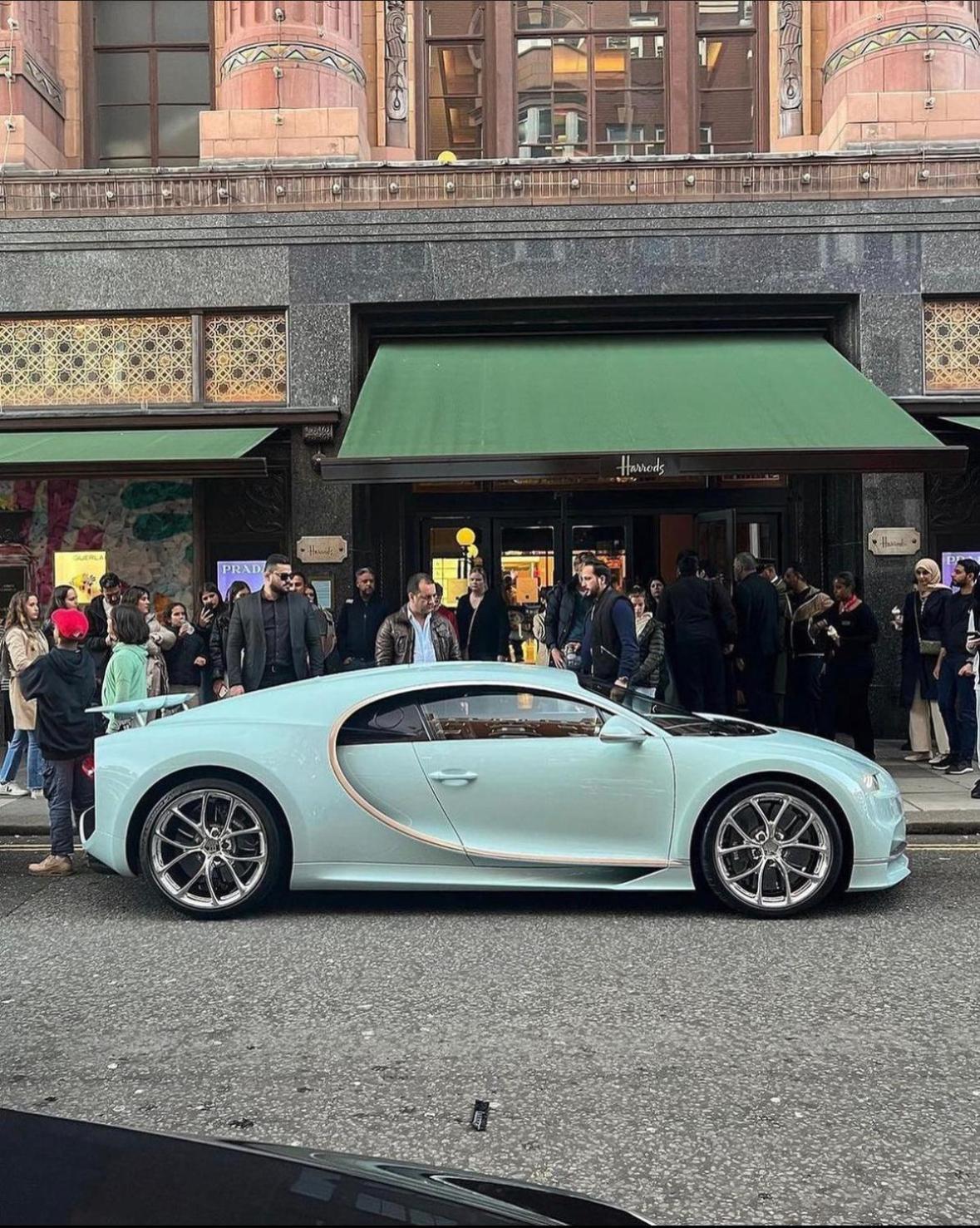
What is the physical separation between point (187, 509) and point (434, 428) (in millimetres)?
3678

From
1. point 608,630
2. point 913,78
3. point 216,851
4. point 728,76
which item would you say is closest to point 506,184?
point 728,76

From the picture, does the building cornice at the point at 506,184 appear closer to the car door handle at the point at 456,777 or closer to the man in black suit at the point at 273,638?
the man in black suit at the point at 273,638

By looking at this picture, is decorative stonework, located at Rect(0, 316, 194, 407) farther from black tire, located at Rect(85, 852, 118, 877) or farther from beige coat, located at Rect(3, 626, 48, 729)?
black tire, located at Rect(85, 852, 118, 877)

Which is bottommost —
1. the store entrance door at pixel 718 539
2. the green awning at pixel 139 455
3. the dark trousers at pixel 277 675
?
the dark trousers at pixel 277 675

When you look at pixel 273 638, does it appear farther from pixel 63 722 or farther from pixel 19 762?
pixel 19 762

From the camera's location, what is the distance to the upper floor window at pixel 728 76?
43.4 ft

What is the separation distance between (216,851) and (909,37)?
11.8 metres

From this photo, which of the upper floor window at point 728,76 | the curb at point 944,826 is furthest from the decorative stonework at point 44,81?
the curb at point 944,826

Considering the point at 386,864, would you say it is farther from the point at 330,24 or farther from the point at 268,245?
the point at 330,24

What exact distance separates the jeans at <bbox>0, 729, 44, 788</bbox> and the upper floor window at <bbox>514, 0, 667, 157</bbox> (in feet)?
29.2

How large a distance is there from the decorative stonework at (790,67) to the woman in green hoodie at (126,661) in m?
9.94

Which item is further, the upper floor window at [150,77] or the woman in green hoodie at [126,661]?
the upper floor window at [150,77]

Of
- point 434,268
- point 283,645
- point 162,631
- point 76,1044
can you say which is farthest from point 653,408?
point 76,1044

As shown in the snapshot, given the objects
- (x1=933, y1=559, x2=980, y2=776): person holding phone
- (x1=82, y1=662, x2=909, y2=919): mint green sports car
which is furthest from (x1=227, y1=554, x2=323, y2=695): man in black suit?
(x1=933, y1=559, x2=980, y2=776): person holding phone
